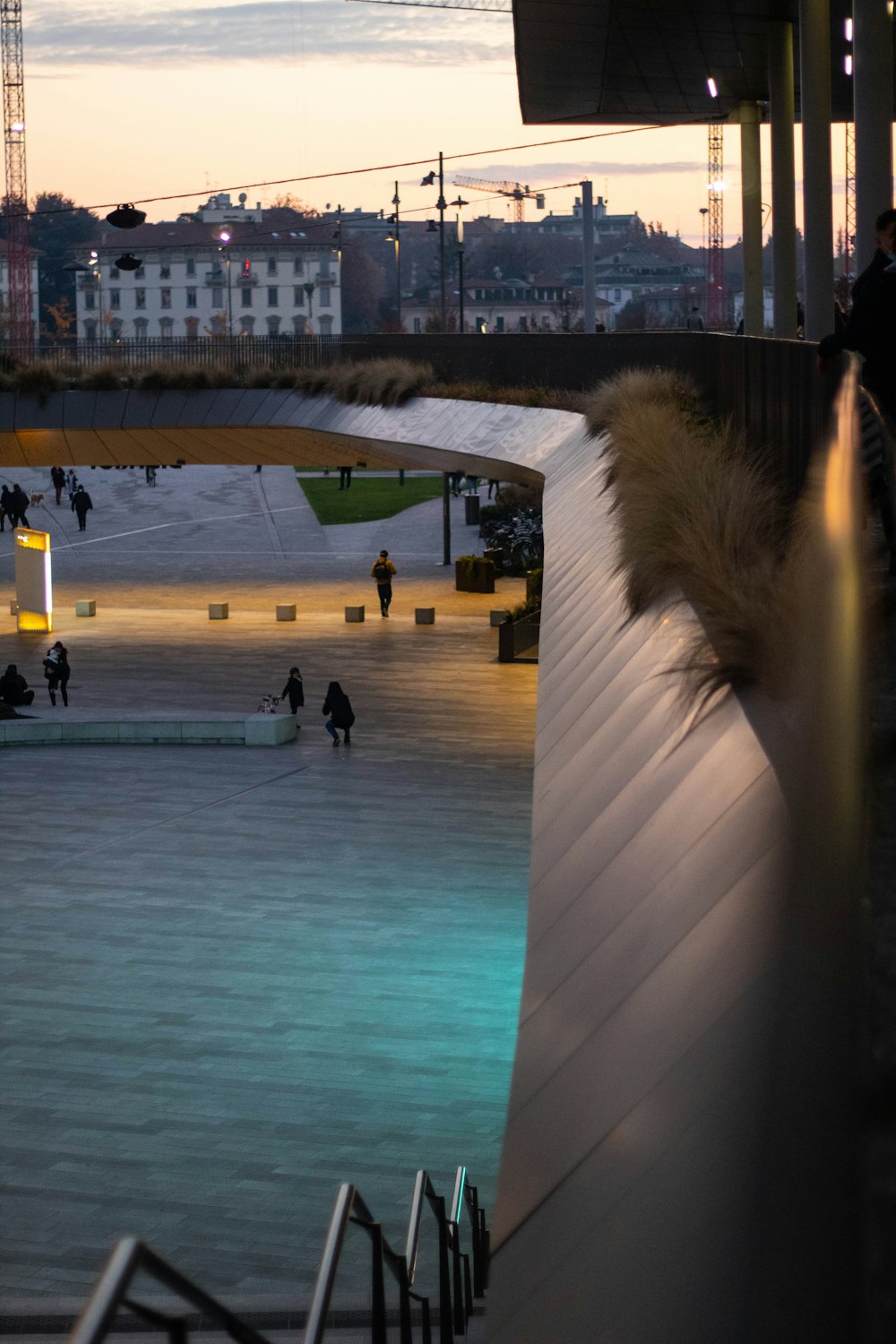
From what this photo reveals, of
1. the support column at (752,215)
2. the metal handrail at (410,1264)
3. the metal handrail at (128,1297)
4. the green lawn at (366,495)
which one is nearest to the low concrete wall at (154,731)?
the support column at (752,215)

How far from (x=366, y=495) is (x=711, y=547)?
188 ft

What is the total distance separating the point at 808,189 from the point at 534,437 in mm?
4925

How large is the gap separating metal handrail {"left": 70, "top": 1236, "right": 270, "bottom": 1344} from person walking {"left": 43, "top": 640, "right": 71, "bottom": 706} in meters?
24.3

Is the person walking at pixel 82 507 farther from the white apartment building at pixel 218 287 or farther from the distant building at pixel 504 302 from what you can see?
the distant building at pixel 504 302

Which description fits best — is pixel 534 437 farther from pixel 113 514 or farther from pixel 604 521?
pixel 113 514

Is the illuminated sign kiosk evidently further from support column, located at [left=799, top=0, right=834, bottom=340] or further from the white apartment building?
the white apartment building

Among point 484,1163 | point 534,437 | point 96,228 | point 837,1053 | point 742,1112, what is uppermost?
point 96,228

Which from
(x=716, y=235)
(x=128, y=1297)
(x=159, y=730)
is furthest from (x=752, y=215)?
(x=716, y=235)

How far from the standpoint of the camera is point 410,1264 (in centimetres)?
684

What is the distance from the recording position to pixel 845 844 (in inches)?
101

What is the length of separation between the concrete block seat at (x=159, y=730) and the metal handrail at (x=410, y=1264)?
14.8 meters

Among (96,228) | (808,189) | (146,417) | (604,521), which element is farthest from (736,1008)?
(96,228)

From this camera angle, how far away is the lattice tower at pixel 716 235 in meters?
88.1

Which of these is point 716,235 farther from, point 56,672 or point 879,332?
point 879,332
